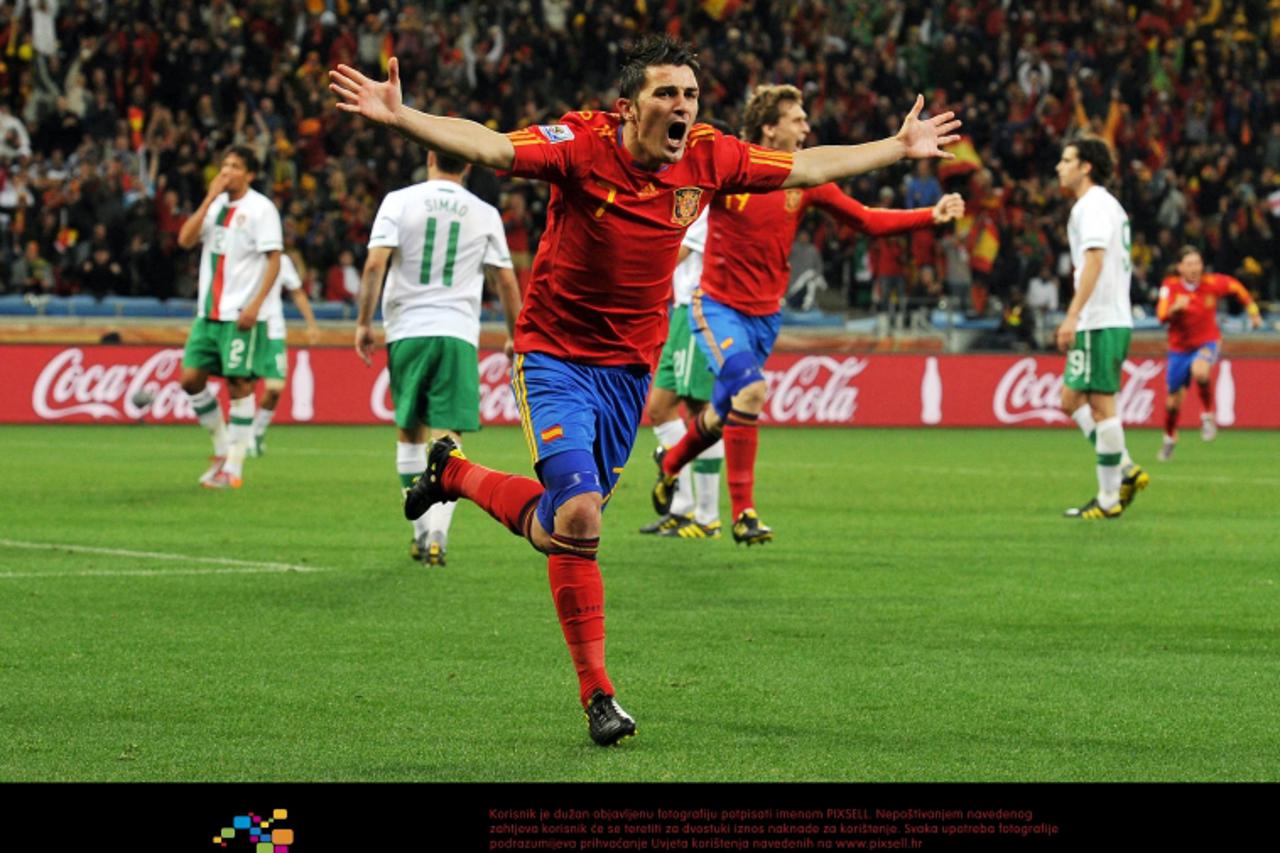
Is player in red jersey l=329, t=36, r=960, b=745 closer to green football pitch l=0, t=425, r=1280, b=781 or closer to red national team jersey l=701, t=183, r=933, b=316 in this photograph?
green football pitch l=0, t=425, r=1280, b=781

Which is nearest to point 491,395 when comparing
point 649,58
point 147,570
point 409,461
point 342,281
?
point 342,281

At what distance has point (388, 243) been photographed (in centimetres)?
1102

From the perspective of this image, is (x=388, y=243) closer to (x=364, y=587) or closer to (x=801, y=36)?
(x=364, y=587)

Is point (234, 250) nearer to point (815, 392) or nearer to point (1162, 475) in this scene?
point (1162, 475)

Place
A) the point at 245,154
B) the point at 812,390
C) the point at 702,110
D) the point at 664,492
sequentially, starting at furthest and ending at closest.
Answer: the point at 702,110
the point at 812,390
the point at 245,154
the point at 664,492

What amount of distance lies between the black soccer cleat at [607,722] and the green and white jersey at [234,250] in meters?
9.80

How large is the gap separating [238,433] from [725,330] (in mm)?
5416

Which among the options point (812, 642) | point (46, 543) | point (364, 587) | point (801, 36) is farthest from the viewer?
point (801, 36)

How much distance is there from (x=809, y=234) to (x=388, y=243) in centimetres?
1791

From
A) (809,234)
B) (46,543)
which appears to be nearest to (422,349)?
(46,543)

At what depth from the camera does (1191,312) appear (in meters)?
22.2

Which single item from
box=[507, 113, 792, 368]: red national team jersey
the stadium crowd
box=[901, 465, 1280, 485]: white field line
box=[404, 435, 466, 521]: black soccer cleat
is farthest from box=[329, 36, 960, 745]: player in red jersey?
the stadium crowd

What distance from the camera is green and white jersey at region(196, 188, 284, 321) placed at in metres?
15.4

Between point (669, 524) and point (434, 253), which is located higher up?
point (434, 253)
